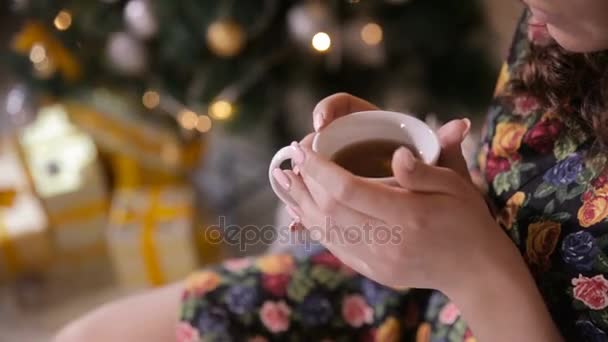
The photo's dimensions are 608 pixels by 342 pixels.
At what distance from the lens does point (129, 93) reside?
4.60ft

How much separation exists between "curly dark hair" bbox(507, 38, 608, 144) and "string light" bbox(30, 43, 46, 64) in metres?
0.88

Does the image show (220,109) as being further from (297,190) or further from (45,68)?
(297,190)

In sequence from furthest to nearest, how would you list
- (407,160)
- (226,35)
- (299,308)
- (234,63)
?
1. (234,63)
2. (226,35)
3. (299,308)
4. (407,160)

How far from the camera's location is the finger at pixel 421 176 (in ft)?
1.69

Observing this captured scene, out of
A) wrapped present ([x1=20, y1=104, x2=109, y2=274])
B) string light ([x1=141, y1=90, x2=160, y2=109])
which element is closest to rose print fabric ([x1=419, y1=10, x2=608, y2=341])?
string light ([x1=141, y1=90, x2=160, y2=109])

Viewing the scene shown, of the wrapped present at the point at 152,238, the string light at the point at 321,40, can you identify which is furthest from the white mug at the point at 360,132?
the wrapped present at the point at 152,238

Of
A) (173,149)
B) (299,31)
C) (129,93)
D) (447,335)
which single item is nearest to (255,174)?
(173,149)

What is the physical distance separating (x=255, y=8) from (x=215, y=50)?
113mm

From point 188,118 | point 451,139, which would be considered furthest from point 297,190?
point 188,118

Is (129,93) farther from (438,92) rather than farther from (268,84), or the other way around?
(438,92)

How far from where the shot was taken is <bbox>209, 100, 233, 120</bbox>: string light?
133cm

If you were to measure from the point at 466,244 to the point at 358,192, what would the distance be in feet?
0.32

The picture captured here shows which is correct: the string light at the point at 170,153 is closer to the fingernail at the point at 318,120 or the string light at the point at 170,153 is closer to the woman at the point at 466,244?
the woman at the point at 466,244

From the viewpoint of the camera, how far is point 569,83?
663mm
